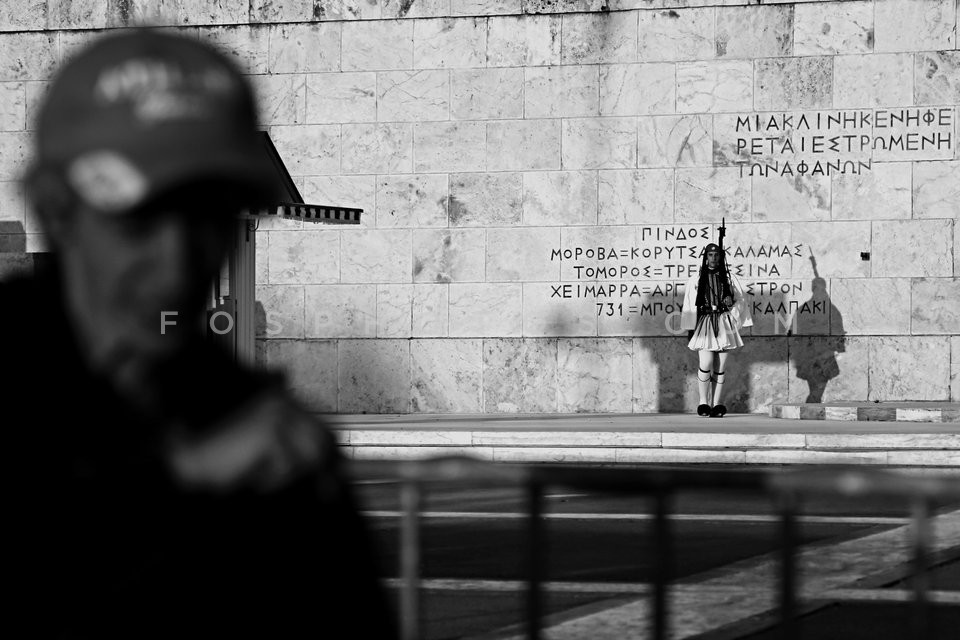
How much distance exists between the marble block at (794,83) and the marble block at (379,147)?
436 cm

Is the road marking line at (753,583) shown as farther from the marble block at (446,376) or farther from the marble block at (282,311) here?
the marble block at (282,311)

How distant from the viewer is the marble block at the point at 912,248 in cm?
1864

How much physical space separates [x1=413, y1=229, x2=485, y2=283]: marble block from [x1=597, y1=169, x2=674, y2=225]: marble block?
62.2 inches

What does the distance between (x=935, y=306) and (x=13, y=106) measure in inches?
469

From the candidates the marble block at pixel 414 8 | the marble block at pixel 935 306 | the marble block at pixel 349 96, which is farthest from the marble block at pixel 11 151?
the marble block at pixel 935 306

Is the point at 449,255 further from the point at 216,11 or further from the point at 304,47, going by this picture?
the point at 216,11

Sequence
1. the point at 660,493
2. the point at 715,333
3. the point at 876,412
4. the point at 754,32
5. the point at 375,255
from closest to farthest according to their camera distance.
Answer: the point at 660,493 < the point at 876,412 < the point at 715,333 < the point at 754,32 < the point at 375,255

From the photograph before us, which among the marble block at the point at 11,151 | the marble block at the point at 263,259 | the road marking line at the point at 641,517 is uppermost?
the marble block at the point at 11,151

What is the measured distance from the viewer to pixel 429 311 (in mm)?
19609

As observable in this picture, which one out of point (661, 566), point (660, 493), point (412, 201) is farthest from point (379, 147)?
point (660, 493)

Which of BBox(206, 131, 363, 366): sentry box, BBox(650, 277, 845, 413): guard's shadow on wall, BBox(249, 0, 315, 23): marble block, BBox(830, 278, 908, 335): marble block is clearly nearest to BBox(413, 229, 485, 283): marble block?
BBox(650, 277, 845, 413): guard's shadow on wall

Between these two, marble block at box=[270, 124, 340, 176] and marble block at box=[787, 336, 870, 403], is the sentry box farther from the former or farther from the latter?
marble block at box=[787, 336, 870, 403]

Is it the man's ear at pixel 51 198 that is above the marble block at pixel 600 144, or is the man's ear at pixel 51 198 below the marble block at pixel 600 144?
below

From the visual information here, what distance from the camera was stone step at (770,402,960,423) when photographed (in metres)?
16.7
